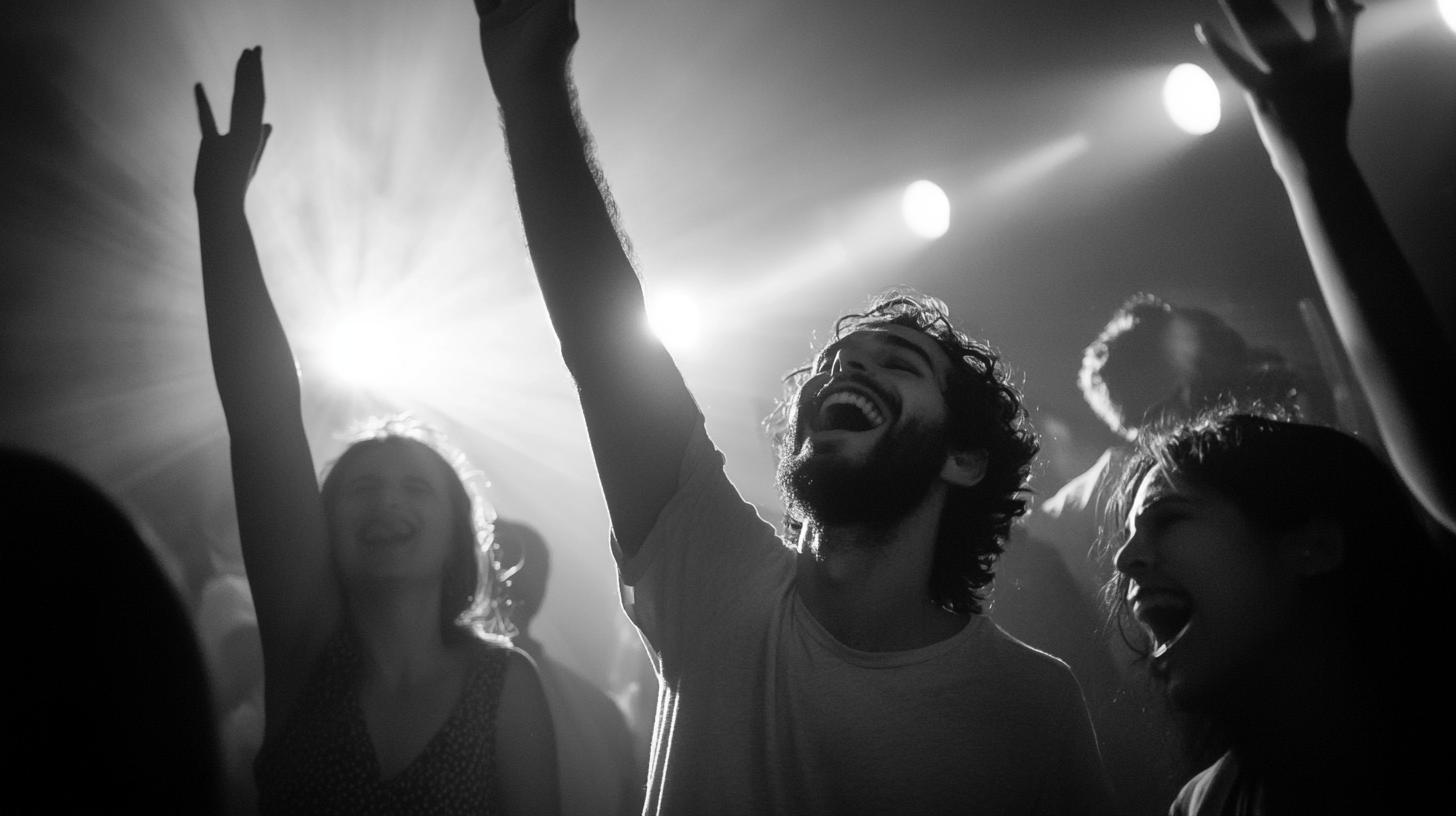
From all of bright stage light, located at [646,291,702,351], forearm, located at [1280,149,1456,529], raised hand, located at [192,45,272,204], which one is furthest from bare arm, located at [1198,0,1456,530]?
bright stage light, located at [646,291,702,351]

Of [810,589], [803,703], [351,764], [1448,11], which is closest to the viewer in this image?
[803,703]

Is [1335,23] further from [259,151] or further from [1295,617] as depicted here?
[259,151]

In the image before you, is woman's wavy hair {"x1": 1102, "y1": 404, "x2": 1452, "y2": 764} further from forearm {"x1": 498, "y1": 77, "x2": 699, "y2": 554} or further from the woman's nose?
forearm {"x1": 498, "y1": 77, "x2": 699, "y2": 554}

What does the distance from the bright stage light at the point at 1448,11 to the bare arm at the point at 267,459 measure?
21.5ft

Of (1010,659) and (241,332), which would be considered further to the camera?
(241,332)

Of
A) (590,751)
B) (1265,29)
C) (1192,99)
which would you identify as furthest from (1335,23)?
(1192,99)

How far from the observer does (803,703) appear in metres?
1.41

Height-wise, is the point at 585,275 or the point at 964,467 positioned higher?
the point at 585,275

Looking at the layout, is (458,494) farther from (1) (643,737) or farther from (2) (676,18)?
(2) (676,18)

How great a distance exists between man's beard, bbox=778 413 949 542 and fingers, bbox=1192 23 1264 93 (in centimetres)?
91

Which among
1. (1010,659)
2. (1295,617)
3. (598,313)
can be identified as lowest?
(1295,617)

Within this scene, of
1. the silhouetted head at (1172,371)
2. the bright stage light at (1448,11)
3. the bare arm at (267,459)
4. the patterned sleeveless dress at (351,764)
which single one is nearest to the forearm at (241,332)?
the bare arm at (267,459)

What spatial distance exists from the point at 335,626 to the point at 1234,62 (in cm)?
225

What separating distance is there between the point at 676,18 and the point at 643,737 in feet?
14.9
